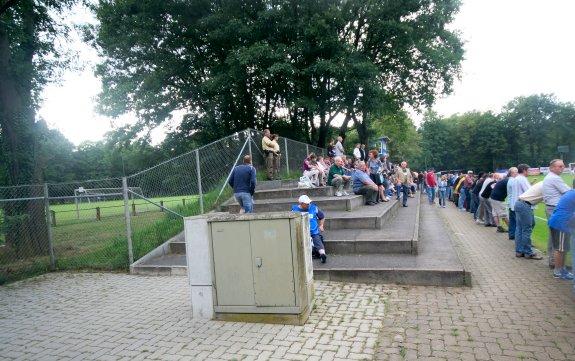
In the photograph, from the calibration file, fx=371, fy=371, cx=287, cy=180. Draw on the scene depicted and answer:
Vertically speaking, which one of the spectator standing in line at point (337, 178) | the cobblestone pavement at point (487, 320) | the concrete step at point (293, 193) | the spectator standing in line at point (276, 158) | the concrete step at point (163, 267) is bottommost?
the cobblestone pavement at point (487, 320)

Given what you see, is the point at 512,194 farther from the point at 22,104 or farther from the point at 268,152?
the point at 22,104

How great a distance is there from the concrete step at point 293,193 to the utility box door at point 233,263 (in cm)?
669

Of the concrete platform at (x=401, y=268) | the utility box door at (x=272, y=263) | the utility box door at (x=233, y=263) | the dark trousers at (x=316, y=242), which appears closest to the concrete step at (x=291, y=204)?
the concrete platform at (x=401, y=268)

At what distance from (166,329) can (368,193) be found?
26.5 feet

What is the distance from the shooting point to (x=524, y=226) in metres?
7.55

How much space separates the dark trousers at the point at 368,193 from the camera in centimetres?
1142

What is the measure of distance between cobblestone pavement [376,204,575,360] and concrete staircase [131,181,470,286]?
326 millimetres

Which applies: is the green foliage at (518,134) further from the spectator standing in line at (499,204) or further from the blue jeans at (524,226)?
the blue jeans at (524,226)

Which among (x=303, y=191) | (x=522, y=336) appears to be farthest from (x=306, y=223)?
(x=303, y=191)

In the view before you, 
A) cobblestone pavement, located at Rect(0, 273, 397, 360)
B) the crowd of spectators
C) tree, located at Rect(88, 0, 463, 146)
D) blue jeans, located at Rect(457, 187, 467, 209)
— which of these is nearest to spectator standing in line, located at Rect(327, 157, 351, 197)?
the crowd of spectators

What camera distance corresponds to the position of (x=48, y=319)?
5.41 metres

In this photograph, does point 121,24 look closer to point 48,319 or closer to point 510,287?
point 48,319

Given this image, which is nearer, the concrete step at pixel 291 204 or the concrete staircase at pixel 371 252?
the concrete staircase at pixel 371 252

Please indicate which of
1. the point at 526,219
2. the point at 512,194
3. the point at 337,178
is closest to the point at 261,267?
the point at 526,219
